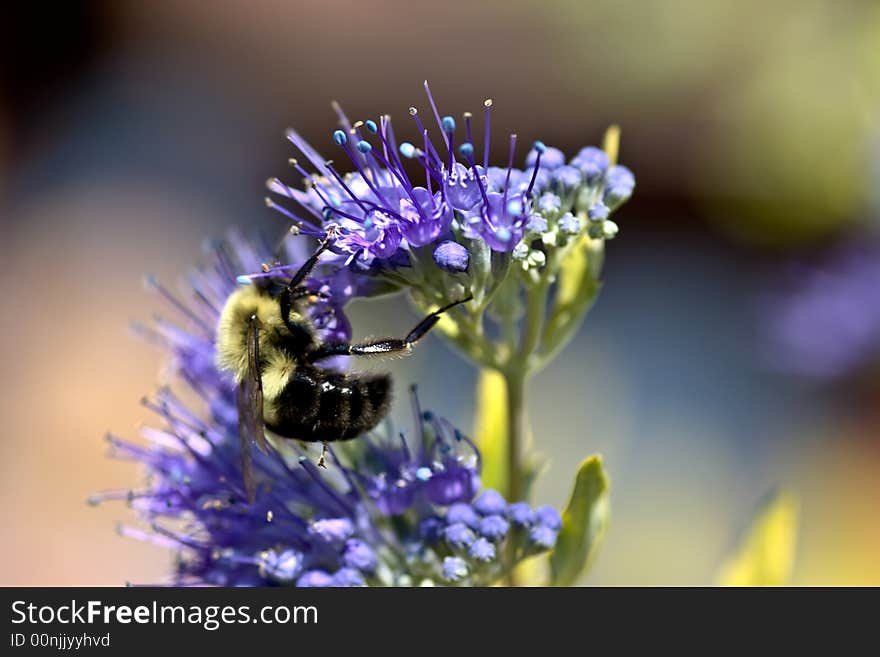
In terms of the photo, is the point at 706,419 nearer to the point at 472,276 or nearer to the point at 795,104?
the point at 795,104

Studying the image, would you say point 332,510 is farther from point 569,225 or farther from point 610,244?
point 610,244

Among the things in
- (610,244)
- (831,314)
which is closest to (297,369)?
(831,314)

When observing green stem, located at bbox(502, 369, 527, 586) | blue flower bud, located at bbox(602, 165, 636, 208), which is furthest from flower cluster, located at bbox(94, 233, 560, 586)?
blue flower bud, located at bbox(602, 165, 636, 208)

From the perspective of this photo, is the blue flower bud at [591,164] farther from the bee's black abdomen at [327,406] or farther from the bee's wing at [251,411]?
the bee's wing at [251,411]

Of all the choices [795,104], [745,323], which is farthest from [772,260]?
[795,104]

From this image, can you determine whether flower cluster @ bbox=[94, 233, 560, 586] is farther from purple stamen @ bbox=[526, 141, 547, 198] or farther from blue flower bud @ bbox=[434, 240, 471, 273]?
purple stamen @ bbox=[526, 141, 547, 198]
